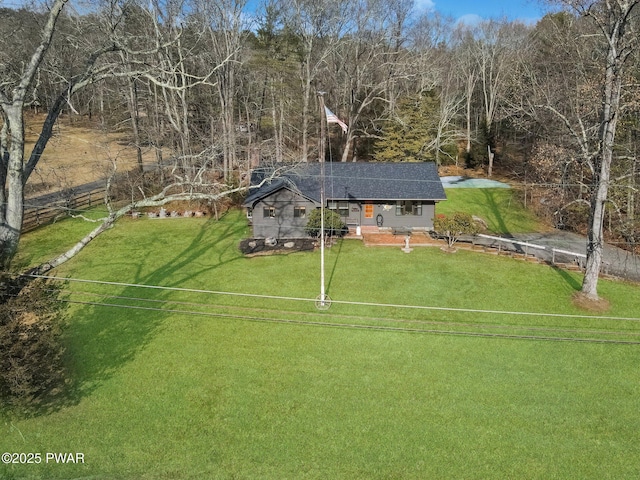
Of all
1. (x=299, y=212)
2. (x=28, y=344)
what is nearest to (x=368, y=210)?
(x=299, y=212)

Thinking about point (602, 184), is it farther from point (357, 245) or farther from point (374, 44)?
point (374, 44)

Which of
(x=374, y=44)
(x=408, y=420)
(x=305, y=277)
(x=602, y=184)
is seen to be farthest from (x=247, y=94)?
(x=408, y=420)

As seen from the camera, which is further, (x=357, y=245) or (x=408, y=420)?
(x=357, y=245)

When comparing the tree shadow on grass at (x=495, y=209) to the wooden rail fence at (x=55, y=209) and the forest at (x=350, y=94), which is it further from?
the wooden rail fence at (x=55, y=209)

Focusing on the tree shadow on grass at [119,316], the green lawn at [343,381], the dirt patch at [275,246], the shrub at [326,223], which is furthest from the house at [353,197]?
the green lawn at [343,381]

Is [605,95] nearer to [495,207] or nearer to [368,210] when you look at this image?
[368,210]

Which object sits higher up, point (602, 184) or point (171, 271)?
point (602, 184)

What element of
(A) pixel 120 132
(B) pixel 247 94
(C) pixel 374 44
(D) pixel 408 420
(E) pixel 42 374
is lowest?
(D) pixel 408 420
